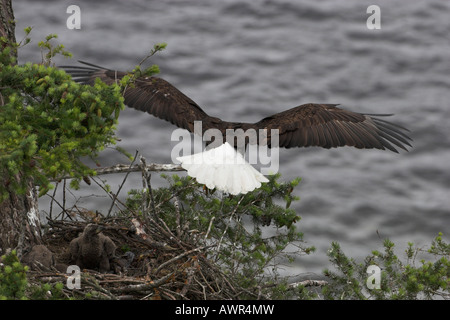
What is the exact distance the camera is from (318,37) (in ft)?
64.3

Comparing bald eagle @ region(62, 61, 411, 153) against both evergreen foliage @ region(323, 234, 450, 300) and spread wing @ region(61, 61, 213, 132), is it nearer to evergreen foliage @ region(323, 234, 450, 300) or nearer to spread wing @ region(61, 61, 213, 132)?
spread wing @ region(61, 61, 213, 132)

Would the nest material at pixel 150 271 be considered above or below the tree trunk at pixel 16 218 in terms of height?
below

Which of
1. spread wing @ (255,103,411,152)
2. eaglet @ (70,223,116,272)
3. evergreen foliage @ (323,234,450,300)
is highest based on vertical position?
spread wing @ (255,103,411,152)

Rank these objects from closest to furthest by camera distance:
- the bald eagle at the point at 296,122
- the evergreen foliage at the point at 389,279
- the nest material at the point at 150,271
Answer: the nest material at the point at 150,271
the evergreen foliage at the point at 389,279
the bald eagle at the point at 296,122

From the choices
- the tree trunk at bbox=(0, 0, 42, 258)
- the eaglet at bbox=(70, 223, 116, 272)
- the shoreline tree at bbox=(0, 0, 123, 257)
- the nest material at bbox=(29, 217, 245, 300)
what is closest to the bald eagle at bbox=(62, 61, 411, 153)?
the tree trunk at bbox=(0, 0, 42, 258)

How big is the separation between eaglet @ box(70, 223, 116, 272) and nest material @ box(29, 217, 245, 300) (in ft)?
0.40

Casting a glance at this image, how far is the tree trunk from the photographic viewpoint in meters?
7.55

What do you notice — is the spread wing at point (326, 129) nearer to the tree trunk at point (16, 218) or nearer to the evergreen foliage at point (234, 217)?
the evergreen foliage at point (234, 217)

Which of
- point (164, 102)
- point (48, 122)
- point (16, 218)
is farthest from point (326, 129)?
point (48, 122)

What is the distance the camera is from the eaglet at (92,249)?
7461 millimetres

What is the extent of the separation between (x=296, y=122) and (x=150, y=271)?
273cm

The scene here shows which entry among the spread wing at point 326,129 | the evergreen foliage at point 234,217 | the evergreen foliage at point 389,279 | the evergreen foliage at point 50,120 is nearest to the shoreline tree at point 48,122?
the evergreen foliage at point 50,120

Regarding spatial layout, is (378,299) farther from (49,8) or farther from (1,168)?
(49,8)

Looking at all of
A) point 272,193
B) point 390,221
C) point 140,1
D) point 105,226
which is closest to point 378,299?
point 272,193
